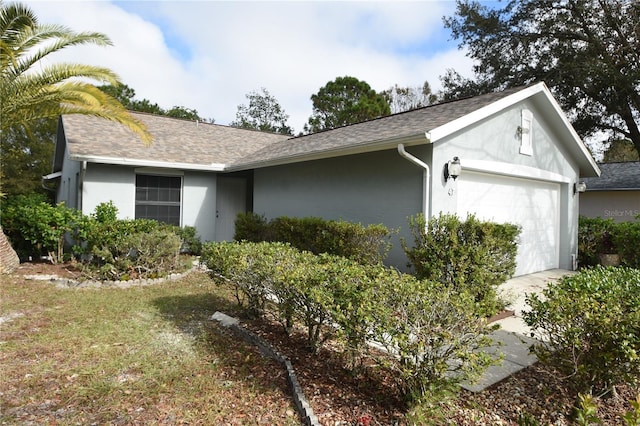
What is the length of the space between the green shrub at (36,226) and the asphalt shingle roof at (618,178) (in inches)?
788

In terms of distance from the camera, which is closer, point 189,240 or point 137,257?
point 137,257

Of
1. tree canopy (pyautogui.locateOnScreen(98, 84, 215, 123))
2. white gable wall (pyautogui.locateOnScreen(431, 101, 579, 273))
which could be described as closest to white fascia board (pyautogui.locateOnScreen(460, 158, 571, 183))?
white gable wall (pyautogui.locateOnScreen(431, 101, 579, 273))

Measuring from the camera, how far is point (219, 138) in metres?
14.6

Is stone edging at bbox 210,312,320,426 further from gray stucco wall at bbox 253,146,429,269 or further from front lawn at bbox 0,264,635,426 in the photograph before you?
gray stucco wall at bbox 253,146,429,269

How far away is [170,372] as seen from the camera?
365 cm

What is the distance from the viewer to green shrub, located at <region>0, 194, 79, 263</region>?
28.0 ft

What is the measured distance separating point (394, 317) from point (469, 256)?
316 cm

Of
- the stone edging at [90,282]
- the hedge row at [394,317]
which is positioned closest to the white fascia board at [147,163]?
the stone edging at [90,282]

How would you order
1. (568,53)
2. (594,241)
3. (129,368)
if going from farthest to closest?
(568,53) < (594,241) < (129,368)

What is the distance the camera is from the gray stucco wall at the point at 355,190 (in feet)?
24.1

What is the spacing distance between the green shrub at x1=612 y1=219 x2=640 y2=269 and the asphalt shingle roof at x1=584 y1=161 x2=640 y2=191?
23.4 ft

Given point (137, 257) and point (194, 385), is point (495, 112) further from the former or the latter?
point (137, 257)

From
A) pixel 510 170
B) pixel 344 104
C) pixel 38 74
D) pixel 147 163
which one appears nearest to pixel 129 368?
pixel 147 163

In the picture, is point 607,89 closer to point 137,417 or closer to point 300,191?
point 300,191
